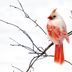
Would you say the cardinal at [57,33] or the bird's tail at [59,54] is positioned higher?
the cardinal at [57,33]

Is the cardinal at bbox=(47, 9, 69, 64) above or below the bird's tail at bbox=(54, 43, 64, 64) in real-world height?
above

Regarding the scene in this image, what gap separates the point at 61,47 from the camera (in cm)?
33

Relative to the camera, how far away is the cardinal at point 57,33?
12.9 inches

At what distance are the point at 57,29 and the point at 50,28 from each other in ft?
0.04

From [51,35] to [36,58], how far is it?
69 mm

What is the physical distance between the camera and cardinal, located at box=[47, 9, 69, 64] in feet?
1.07

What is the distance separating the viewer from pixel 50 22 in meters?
0.33

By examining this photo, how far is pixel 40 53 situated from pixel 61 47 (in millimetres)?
78

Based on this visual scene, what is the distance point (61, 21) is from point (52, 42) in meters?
0.04

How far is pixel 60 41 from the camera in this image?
331 mm

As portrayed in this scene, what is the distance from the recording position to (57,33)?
1.09 ft

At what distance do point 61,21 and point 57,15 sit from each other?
15 mm

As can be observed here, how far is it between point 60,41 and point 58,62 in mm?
34

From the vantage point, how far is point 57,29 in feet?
1.10
